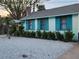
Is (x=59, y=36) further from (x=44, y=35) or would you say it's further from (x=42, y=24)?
(x=42, y=24)

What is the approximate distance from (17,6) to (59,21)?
2414 centimetres

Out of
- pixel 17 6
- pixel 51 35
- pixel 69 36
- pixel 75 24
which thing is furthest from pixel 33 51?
pixel 17 6

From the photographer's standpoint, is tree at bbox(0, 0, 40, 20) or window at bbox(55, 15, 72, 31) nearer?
window at bbox(55, 15, 72, 31)

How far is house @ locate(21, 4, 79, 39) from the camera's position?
2225cm

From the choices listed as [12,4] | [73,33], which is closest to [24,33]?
[73,33]

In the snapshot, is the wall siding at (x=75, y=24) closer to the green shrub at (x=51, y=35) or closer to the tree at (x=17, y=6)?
the green shrub at (x=51, y=35)

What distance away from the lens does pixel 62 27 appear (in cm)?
2419

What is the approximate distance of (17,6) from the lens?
47.2 m

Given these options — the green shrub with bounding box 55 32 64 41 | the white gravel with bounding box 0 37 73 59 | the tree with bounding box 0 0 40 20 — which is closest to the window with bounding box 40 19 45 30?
the green shrub with bounding box 55 32 64 41

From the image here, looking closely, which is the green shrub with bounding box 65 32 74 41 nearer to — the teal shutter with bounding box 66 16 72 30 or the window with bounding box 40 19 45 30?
the teal shutter with bounding box 66 16 72 30

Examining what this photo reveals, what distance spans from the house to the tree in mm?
16501

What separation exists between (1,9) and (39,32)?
25367 millimetres

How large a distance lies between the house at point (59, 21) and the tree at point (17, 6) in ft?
54.1

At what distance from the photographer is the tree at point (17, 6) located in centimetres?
4665
